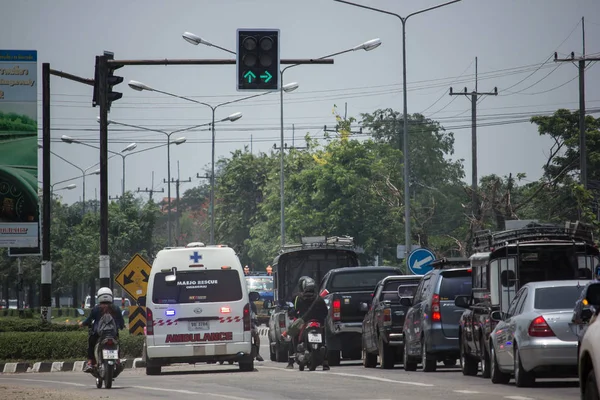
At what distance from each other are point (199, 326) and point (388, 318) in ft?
11.8

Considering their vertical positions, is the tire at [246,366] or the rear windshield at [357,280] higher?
the rear windshield at [357,280]

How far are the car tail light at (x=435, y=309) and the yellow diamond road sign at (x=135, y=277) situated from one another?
36.5ft

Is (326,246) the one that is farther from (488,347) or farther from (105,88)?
(488,347)

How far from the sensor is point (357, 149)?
70875 mm

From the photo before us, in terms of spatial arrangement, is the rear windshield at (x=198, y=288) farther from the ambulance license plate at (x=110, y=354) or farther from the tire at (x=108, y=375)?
the tire at (x=108, y=375)

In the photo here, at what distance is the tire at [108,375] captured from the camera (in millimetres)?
20891

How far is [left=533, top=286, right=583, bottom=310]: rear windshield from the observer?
17.8m

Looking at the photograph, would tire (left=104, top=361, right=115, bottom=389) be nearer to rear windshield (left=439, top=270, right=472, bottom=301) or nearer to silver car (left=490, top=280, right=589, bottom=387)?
rear windshield (left=439, top=270, right=472, bottom=301)

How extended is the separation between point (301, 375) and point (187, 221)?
15504 centimetres

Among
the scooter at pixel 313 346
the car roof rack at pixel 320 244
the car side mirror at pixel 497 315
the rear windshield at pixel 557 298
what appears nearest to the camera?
the rear windshield at pixel 557 298

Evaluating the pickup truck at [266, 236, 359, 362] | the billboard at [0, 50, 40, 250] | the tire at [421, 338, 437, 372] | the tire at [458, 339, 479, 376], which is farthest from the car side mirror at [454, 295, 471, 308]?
the billboard at [0, 50, 40, 250]

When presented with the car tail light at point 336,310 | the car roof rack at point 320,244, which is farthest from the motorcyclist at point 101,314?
the car roof rack at point 320,244

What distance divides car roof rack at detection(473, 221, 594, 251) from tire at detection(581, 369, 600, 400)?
12.1 m

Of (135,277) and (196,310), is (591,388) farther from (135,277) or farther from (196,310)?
(135,277)
